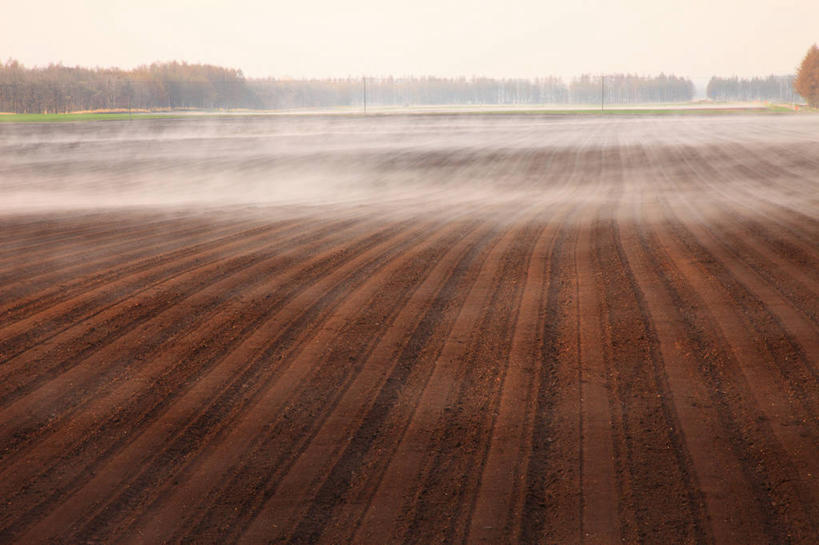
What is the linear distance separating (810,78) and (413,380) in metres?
130

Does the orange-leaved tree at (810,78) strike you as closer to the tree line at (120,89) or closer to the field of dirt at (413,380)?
the tree line at (120,89)

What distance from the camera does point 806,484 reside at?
381 centimetres

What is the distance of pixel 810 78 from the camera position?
11325cm

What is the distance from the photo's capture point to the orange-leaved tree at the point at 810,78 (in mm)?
111312

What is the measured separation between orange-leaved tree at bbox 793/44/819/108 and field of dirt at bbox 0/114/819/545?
116457mm

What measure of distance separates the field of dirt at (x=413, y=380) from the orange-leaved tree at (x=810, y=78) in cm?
11646

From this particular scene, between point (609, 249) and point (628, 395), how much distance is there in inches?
209

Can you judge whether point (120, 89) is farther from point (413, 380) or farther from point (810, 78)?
point (413, 380)

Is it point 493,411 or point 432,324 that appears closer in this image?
point 493,411

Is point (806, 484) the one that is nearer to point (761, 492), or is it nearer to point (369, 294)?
point (761, 492)

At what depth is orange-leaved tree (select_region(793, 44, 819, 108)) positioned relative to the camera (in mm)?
111312

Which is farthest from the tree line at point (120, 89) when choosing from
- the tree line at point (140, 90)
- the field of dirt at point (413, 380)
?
the field of dirt at point (413, 380)

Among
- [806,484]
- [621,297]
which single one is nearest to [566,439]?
[806,484]

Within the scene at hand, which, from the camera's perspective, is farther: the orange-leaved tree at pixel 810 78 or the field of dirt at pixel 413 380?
the orange-leaved tree at pixel 810 78
